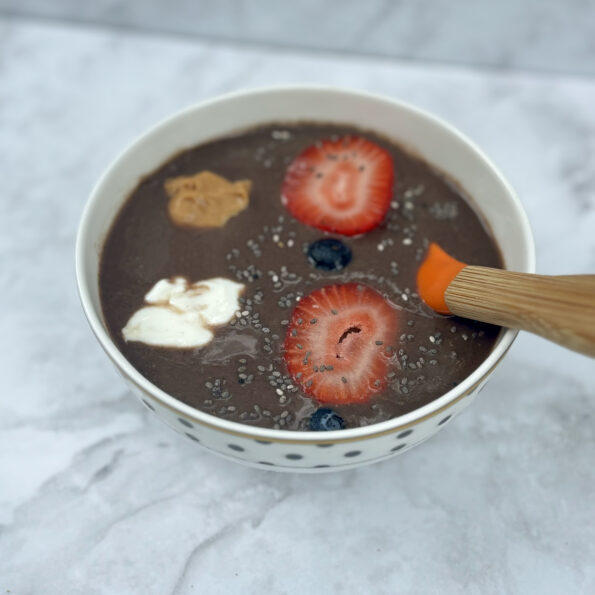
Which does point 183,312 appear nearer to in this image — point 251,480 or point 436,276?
point 251,480

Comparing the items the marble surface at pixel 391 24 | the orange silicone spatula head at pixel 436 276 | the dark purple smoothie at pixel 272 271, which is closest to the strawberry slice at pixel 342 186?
the dark purple smoothie at pixel 272 271

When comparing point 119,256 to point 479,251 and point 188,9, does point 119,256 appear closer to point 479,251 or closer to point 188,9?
point 479,251

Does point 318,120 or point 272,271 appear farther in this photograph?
point 318,120

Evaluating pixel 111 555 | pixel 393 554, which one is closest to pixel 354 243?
pixel 393 554

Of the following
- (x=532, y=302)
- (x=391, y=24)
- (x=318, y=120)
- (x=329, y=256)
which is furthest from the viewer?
(x=391, y=24)

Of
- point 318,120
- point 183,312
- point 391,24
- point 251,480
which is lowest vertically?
point 251,480

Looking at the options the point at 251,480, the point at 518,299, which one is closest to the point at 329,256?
the point at 518,299

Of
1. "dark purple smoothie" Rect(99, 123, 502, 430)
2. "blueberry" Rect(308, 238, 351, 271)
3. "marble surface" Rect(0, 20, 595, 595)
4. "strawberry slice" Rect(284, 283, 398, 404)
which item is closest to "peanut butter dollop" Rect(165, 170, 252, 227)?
"dark purple smoothie" Rect(99, 123, 502, 430)
